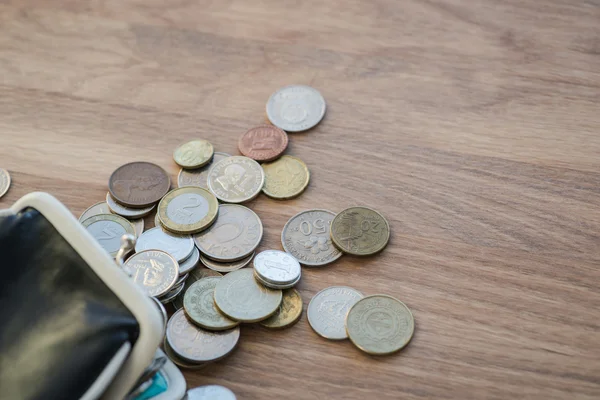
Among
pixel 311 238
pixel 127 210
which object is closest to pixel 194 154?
pixel 127 210

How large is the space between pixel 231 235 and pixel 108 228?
187mm

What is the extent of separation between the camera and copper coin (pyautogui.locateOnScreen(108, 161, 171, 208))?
1033 mm

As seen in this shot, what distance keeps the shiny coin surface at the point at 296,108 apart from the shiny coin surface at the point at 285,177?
0.08m

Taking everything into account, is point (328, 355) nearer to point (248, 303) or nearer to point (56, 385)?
point (248, 303)

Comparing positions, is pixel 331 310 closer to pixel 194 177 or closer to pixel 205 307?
pixel 205 307

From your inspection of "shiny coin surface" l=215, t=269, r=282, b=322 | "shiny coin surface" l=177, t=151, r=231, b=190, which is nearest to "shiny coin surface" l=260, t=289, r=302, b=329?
"shiny coin surface" l=215, t=269, r=282, b=322

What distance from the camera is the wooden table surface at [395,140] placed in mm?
873

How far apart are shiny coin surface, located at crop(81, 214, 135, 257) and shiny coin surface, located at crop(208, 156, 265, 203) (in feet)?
0.48

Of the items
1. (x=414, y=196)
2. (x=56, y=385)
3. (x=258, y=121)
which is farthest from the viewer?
(x=258, y=121)

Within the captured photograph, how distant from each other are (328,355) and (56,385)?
35 centimetres

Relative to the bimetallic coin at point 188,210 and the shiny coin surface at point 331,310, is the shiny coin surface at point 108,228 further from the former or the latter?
the shiny coin surface at point 331,310

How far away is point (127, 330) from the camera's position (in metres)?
0.71

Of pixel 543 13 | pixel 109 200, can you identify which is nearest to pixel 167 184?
pixel 109 200

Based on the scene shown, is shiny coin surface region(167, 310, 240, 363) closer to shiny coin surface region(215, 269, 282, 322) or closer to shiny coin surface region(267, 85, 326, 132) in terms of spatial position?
shiny coin surface region(215, 269, 282, 322)
